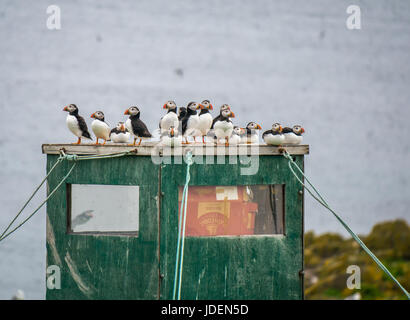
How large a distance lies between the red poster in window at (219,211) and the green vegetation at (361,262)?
459 cm

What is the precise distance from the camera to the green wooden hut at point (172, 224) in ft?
10.2

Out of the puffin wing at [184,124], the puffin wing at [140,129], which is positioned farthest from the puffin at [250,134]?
the puffin wing at [140,129]

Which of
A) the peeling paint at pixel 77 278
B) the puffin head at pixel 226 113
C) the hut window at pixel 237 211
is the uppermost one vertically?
the puffin head at pixel 226 113

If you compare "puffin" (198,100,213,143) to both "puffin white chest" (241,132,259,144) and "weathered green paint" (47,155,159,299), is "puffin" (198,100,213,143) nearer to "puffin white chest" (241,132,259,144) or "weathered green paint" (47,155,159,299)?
"puffin white chest" (241,132,259,144)

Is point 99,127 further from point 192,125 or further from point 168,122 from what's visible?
point 192,125

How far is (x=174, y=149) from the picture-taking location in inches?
124

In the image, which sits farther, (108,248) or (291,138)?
(291,138)

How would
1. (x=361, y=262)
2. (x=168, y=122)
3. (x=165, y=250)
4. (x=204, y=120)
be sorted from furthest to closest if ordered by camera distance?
(x=361, y=262)
(x=204, y=120)
(x=168, y=122)
(x=165, y=250)

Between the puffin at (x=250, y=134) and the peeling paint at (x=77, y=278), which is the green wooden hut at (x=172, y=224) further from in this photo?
the puffin at (x=250, y=134)

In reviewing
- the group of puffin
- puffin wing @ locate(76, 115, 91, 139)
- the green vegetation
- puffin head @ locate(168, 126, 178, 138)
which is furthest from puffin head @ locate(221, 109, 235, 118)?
the green vegetation

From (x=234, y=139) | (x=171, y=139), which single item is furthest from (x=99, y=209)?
(x=234, y=139)

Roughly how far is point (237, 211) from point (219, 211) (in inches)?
4.6

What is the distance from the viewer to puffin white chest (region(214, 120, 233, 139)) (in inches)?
133
